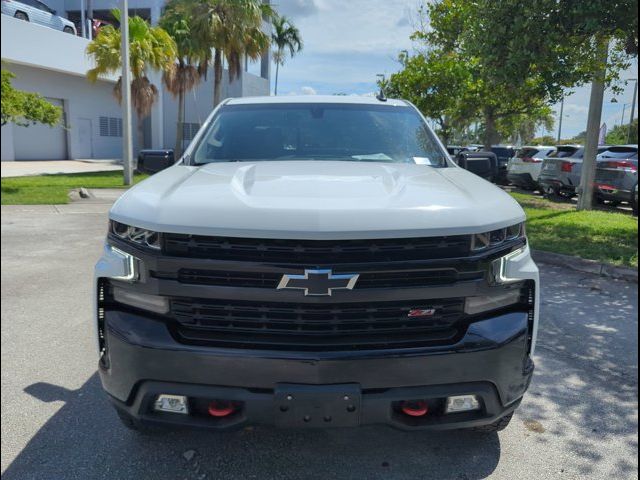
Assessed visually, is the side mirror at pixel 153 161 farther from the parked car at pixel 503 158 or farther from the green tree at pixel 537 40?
the parked car at pixel 503 158

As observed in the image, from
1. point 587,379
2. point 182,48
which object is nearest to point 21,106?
point 182,48

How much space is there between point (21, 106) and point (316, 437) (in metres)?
12.5

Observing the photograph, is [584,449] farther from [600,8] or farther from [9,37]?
[9,37]

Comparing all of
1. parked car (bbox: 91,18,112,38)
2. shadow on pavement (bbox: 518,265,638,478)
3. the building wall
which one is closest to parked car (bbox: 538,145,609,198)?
shadow on pavement (bbox: 518,265,638,478)

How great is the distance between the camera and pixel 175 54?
815 inches

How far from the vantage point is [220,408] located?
7.22ft

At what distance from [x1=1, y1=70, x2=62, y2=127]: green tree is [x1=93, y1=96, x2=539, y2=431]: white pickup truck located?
1178 centimetres

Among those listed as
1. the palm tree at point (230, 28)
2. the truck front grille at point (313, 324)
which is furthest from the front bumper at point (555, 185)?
the truck front grille at point (313, 324)

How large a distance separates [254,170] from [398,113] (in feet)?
5.02

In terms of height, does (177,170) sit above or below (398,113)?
below

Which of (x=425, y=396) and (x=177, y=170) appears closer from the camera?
(x=425, y=396)

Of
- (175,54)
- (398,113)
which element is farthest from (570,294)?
(175,54)

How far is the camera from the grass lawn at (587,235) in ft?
23.5

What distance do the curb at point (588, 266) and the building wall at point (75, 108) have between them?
23977mm
